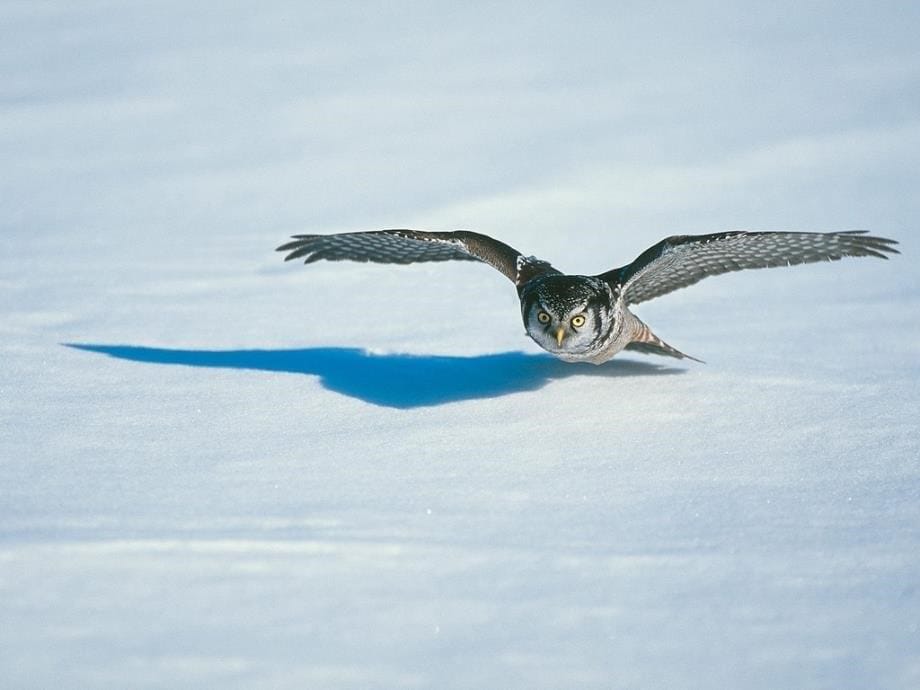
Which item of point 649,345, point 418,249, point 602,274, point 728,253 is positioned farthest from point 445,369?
point 728,253

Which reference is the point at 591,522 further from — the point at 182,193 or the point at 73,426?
the point at 182,193

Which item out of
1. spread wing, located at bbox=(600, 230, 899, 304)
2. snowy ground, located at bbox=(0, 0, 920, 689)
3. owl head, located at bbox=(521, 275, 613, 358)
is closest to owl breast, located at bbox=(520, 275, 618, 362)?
owl head, located at bbox=(521, 275, 613, 358)

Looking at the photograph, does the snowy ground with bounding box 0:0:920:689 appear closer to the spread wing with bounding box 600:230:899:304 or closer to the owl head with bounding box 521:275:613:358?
the owl head with bounding box 521:275:613:358

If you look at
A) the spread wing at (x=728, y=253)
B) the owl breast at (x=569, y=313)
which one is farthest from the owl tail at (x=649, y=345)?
the owl breast at (x=569, y=313)

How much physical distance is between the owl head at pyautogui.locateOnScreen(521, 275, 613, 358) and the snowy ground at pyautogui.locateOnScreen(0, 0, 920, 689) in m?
0.27

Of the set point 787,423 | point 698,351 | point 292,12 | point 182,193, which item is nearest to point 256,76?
point 292,12

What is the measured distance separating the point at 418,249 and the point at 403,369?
24.3 inches

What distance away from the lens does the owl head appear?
4.64 m

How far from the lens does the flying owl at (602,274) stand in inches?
184

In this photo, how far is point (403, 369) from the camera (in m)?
5.21

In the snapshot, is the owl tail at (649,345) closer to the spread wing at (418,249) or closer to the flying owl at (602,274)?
the flying owl at (602,274)

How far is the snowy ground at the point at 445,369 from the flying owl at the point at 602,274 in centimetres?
25

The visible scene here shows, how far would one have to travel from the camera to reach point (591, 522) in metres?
3.57

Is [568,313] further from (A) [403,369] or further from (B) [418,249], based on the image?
(B) [418,249]
